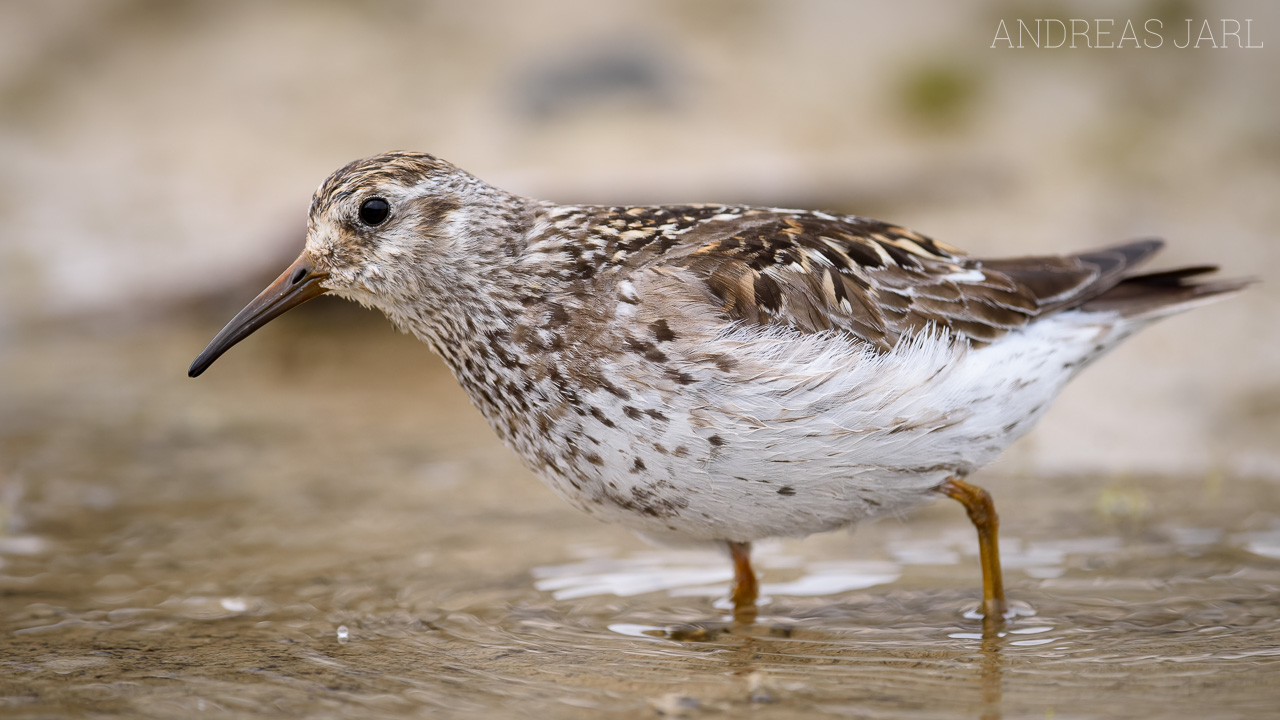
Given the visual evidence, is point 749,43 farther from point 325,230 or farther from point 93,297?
point 325,230

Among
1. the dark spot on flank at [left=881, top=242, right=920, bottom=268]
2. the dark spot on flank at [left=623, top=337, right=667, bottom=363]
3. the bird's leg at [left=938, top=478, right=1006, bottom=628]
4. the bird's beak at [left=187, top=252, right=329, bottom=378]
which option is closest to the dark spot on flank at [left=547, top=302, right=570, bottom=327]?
the dark spot on flank at [left=623, top=337, right=667, bottom=363]

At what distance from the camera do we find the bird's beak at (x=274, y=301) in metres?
5.48

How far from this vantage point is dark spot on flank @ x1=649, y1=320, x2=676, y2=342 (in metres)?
5.03

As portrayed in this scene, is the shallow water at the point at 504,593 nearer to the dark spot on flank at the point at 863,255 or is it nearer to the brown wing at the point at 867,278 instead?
the brown wing at the point at 867,278

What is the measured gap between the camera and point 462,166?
12.7 metres

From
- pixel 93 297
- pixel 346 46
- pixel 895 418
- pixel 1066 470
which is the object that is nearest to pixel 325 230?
pixel 895 418

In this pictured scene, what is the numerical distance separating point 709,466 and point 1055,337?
194 cm

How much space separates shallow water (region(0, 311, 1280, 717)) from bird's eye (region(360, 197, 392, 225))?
5.68ft

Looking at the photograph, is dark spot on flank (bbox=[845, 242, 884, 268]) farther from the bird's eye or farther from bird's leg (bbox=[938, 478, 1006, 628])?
the bird's eye

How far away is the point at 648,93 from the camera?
13.5 metres

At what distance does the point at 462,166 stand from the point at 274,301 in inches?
291

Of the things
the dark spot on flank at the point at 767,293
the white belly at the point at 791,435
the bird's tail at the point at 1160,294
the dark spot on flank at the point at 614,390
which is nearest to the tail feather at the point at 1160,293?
the bird's tail at the point at 1160,294

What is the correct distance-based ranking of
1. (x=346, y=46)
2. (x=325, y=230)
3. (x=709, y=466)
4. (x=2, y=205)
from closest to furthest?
(x=709, y=466), (x=325, y=230), (x=2, y=205), (x=346, y=46)

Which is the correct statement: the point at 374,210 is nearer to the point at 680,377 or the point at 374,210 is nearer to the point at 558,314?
the point at 558,314
